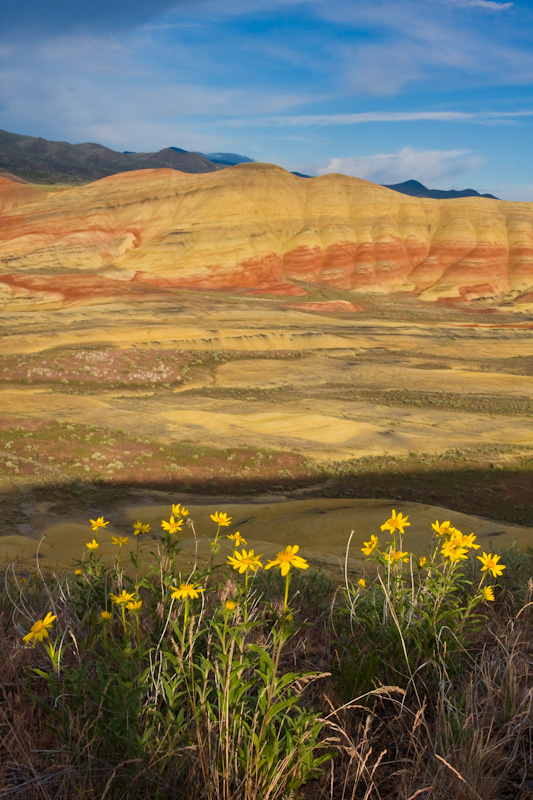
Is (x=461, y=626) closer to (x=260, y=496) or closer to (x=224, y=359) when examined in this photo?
(x=260, y=496)

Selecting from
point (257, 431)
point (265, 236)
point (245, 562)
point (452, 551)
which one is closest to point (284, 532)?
point (452, 551)

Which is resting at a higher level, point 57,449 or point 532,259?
point 532,259

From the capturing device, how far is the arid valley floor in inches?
622

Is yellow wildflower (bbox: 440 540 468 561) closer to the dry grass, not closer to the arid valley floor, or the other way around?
the dry grass

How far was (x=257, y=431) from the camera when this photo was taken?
2697 cm

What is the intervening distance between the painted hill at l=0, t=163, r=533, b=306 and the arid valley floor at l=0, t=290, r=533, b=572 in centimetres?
2960

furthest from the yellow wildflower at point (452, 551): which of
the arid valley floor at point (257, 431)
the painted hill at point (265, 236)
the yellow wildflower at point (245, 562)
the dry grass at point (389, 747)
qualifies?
the painted hill at point (265, 236)

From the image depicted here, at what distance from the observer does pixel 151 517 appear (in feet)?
53.5

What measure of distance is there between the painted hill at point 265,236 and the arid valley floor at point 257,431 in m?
29.6

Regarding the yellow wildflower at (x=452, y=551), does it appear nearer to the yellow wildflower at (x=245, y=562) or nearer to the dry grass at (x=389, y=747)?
the dry grass at (x=389, y=747)

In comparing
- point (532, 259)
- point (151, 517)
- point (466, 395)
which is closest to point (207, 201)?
point (532, 259)

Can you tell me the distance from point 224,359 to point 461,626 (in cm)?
4247

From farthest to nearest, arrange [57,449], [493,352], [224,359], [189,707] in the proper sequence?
1. [493,352]
2. [224,359]
3. [57,449]
4. [189,707]

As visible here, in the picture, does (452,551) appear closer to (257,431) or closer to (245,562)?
(245,562)
